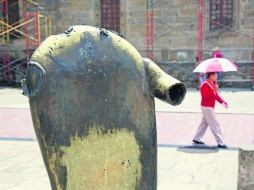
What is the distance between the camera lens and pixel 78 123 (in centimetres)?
223

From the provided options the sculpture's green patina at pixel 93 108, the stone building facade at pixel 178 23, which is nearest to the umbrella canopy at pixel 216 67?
the sculpture's green patina at pixel 93 108

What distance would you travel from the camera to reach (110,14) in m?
18.3

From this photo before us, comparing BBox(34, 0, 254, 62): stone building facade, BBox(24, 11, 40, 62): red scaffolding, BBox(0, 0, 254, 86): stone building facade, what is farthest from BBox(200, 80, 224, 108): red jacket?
BBox(24, 11, 40, 62): red scaffolding

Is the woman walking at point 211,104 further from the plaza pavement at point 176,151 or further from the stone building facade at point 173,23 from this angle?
the stone building facade at point 173,23

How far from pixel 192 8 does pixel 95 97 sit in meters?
15.3

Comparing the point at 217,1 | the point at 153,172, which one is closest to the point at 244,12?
the point at 217,1

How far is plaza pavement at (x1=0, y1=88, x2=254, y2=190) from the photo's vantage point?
5688 millimetres

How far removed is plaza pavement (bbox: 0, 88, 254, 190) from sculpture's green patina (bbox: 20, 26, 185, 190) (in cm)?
321

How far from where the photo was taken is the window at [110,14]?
59.6 ft

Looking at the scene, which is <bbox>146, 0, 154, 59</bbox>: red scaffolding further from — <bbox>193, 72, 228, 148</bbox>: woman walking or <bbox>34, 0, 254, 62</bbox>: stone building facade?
<bbox>193, 72, 228, 148</bbox>: woman walking

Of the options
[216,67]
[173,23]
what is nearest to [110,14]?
[173,23]

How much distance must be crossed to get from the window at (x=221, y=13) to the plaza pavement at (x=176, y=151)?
5392 millimetres

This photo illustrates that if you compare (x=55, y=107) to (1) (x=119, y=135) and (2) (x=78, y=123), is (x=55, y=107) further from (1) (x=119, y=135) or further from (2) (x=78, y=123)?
(1) (x=119, y=135)

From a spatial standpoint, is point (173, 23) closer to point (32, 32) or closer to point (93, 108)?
point (32, 32)
